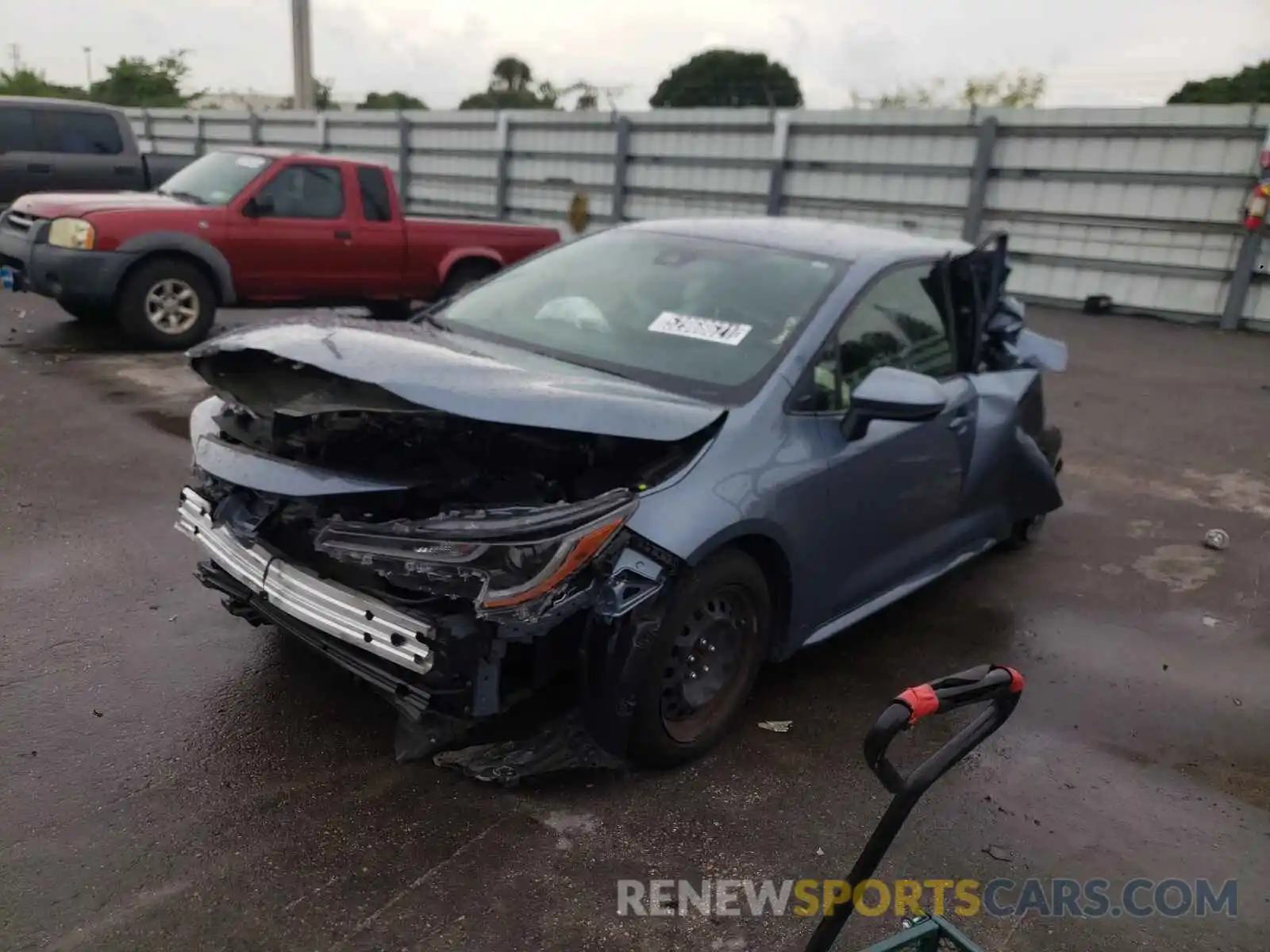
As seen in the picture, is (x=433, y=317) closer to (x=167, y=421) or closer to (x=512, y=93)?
(x=167, y=421)

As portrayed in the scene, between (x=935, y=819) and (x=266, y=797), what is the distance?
2.00 m

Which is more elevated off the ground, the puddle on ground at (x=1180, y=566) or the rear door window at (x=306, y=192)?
the rear door window at (x=306, y=192)

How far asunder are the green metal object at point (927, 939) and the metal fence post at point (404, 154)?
20.6m

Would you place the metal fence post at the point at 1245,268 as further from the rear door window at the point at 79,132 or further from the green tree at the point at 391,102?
the green tree at the point at 391,102

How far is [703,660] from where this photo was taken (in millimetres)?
3115

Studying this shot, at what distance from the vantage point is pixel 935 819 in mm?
3025

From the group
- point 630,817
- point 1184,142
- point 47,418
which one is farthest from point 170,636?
point 1184,142

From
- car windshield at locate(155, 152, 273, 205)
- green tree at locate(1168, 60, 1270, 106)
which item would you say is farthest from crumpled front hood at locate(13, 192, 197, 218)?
green tree at locate(1168, 60, 1270, 106)

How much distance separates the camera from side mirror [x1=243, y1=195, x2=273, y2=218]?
8.73m

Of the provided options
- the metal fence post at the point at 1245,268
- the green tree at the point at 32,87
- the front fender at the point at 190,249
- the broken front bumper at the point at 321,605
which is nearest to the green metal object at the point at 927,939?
the broken front bumper at the point at 321,605

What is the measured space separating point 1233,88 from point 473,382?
35600 millimetres

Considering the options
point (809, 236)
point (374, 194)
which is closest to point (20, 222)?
point (374, 194)

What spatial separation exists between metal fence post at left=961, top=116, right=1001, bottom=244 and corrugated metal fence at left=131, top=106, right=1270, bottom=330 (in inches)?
0.9

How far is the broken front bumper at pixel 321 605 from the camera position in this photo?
8.60ft
